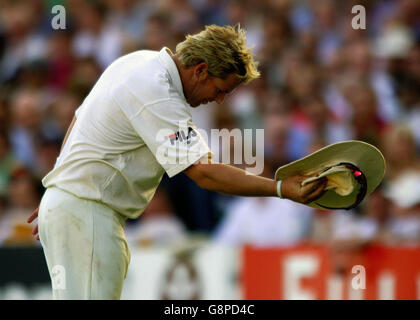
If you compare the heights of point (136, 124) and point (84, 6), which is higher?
point (84, 6)

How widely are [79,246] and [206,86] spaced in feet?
3.52

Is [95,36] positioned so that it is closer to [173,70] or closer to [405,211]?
[405,211]

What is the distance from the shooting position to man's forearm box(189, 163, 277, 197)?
4.30 meters

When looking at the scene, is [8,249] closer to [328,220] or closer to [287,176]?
[328,220]

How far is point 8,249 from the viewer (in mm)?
7621

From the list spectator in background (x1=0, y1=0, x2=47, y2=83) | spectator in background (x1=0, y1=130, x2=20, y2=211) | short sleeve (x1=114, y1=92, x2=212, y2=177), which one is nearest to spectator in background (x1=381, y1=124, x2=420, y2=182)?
short sleeve (x1=114, y1=92, x2=212, y2=177)

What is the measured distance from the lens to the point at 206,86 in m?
4.57

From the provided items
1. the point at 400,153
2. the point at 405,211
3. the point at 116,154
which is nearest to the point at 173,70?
the point at 116,154

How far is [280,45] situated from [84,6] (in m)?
2.93

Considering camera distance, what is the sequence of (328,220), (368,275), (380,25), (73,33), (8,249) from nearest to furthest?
(368,275) → (328,220) → (8,249) → (380,25) → (73,33)

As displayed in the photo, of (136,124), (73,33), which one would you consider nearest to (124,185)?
(136,124)

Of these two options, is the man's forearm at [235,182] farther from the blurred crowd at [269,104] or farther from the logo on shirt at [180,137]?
the blurred crowd at [269,104]

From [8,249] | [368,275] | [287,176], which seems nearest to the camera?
[287,176]

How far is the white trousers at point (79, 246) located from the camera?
4.50m
